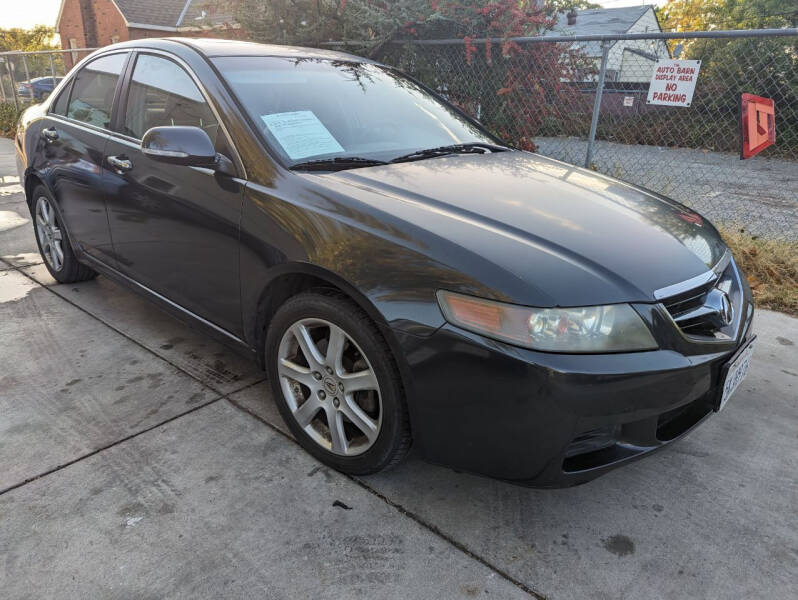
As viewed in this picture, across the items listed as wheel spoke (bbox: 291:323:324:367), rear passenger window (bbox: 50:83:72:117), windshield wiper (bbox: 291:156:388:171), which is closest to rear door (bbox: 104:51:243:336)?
A: windshield wiper (bbox: 291:156:388:171)

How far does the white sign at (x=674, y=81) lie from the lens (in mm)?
4527

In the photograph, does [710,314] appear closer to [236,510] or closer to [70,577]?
[236,510]

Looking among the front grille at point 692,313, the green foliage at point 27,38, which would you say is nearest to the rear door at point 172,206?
the front grille at point 692,313

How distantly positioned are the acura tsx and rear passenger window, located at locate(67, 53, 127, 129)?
0.03 meters

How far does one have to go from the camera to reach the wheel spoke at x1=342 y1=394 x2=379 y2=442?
2133 millimetres

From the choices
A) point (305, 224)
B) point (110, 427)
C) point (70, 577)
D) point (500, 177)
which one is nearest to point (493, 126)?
point (500, 177)

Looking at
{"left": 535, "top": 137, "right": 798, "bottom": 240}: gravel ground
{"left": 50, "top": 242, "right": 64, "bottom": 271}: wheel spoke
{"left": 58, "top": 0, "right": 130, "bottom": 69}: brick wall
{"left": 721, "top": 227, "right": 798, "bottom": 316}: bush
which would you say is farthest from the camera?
{"left": 58, "top": 0, "right": 130, "bottom": 69}: brick wall

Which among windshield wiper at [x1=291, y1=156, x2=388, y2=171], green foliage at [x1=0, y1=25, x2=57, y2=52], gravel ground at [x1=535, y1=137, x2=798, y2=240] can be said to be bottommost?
gravel ground at [x1=535, y1=137, x2=798, y2=240]

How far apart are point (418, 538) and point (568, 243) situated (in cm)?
111

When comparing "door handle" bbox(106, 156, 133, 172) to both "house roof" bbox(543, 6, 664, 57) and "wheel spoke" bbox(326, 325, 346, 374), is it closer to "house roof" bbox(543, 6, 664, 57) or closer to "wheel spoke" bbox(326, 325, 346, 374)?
"wheel spoke" bbox(326, 325, 346, 374)

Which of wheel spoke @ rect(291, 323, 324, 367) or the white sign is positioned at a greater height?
the white sign

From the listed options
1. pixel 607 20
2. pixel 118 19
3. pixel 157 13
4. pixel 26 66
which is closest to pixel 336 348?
pixel 26 66

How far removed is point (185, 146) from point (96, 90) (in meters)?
1.55

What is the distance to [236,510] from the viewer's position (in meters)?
2.13
